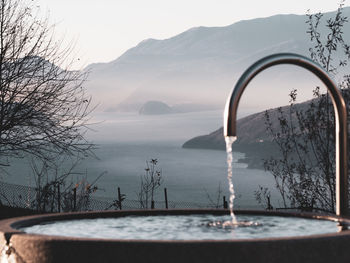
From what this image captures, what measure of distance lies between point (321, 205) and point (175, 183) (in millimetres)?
132263

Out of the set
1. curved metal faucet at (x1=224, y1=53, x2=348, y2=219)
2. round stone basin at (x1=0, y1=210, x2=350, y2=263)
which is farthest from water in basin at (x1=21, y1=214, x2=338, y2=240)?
curved metal faucet at (x1=224, y1=53, x2=348, y2=219)

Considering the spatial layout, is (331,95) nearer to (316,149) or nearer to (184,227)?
(184,227)

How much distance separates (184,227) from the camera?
3828 millimetres

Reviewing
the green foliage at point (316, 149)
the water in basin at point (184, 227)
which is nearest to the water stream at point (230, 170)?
the water in basin at point (184, 227)

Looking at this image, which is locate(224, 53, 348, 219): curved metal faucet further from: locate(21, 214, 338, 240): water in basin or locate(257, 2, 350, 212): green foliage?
locate(257, 2, 350, 212): green foliage

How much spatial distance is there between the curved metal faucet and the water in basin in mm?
255

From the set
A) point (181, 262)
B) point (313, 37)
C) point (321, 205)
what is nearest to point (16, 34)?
point (313, 37)

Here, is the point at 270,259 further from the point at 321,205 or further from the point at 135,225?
the point at 321,205

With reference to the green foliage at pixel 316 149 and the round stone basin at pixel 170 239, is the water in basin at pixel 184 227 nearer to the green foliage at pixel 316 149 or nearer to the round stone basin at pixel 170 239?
the round stone basin at pixel 170 239

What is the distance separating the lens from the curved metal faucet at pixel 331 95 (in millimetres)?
2988

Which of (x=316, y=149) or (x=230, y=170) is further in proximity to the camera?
(x=316, y=149)

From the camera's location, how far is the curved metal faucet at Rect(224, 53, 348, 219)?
2.99m

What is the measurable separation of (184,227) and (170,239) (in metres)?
0.62

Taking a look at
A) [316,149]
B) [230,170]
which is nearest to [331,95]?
[230,170]
